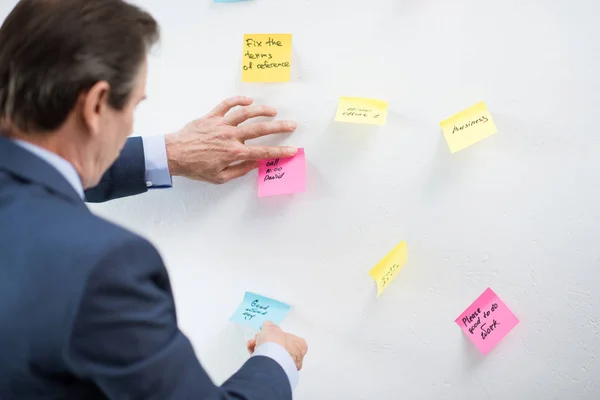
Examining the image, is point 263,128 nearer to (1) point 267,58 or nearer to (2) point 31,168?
(1) point 267,58

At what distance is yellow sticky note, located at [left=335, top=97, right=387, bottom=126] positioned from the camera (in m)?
0.92

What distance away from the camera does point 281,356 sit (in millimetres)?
826

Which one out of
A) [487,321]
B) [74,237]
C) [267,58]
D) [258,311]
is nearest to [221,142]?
[267,58]

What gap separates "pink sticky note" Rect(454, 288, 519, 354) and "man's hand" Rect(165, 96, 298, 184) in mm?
415

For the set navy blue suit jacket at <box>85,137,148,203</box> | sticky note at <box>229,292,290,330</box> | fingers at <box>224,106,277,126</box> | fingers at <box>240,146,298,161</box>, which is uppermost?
fingers at <box>224,106,277,126</box>

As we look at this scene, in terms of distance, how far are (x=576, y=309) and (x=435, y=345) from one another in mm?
242

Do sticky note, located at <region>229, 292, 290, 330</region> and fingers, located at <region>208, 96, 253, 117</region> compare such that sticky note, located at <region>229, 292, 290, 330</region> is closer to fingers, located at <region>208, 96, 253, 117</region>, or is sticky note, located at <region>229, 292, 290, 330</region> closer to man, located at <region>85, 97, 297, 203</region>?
man, located at <region>85, 97, 297, 203</region>

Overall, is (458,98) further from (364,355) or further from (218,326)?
(218,326)

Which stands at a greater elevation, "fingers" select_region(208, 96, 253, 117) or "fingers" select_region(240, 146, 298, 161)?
"fingers" select_region(208, 96, 253, 117)

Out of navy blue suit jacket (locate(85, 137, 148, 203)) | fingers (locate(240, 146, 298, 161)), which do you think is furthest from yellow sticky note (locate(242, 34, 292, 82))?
navy blue suit jacket (locate(85, 137, 148, 203))

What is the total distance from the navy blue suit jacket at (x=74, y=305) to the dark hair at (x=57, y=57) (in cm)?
5

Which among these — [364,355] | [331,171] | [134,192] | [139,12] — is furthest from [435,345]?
[139,12]

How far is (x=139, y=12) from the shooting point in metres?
0.69

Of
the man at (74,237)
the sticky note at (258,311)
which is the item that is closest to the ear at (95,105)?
the man at (74,237)
